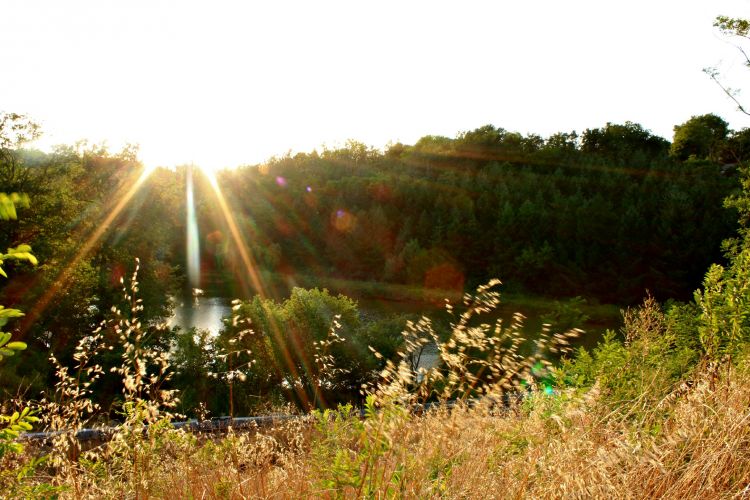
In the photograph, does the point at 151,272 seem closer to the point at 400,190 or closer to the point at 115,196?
the point at 115,196

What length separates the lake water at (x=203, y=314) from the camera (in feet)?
65.0

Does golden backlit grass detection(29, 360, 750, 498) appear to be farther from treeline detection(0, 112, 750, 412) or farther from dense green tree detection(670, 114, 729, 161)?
dense green tree detection(670, 114, 729, 161)

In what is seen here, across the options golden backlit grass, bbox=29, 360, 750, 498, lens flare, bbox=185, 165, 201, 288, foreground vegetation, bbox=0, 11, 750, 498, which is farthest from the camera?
A: lens flare, bbox=185, 165, 201, 288

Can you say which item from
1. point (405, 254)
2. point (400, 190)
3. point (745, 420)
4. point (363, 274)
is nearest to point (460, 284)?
point (405, 254)


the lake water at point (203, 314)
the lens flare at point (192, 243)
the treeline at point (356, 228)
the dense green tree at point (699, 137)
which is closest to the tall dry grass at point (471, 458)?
the treeline at point (356, 228)

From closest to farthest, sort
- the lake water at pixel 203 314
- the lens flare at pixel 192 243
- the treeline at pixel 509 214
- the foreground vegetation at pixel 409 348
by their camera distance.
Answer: the foreground vegetation at pixel 409 348 < the lake water at pixel 203 314 < the lens flare at pixel 192 243 < the treeline at pixel 509 214

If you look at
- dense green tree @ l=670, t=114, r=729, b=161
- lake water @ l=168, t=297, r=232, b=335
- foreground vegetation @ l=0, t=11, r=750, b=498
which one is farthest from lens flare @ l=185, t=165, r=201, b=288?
dense green tree @ l=670, t=114, r=729, b=161

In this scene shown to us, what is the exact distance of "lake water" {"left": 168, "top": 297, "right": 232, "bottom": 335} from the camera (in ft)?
65.0

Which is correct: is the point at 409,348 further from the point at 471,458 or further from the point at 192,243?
the point at 192,243

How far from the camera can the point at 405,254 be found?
39.2 meters

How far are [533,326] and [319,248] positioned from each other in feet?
76.4

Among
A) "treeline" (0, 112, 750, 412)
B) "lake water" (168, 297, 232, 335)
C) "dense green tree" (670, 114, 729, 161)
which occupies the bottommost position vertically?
"lake water" (168, 297, 232, 335)

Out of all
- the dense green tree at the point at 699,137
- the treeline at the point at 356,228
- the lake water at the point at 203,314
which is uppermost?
the dense green tree at the point at 699,137

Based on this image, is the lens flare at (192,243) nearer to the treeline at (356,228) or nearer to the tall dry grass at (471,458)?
the treeline at (356,228)
